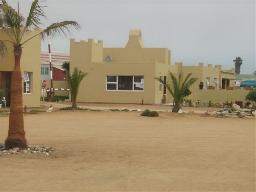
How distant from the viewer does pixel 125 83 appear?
43156 millimetres

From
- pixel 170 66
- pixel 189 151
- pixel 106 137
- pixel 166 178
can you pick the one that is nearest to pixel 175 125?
pixel 106 137

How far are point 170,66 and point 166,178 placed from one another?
1442 inches

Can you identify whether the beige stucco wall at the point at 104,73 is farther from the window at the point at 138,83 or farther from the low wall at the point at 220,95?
the low wall at the point at 220,95

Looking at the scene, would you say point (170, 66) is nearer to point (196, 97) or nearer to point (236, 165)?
point (196, 97)

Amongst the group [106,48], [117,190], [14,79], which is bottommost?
[117,190]

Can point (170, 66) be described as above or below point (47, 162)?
above

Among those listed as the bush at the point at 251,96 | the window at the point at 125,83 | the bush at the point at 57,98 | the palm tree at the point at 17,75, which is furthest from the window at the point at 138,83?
the palm tree at the point at 17,75

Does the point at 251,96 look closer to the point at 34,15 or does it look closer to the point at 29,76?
the point at 29,76

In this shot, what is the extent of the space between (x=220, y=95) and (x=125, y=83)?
7.35 meters

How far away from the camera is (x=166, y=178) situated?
34.4 feet

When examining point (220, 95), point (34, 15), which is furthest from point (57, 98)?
point (34, 15)

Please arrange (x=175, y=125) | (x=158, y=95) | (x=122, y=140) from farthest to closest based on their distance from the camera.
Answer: (x=158, y=95), (x=175, y=125), (x=122, y=140)

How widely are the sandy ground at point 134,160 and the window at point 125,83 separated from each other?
20.2 meters

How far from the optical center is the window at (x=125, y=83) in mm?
42750
